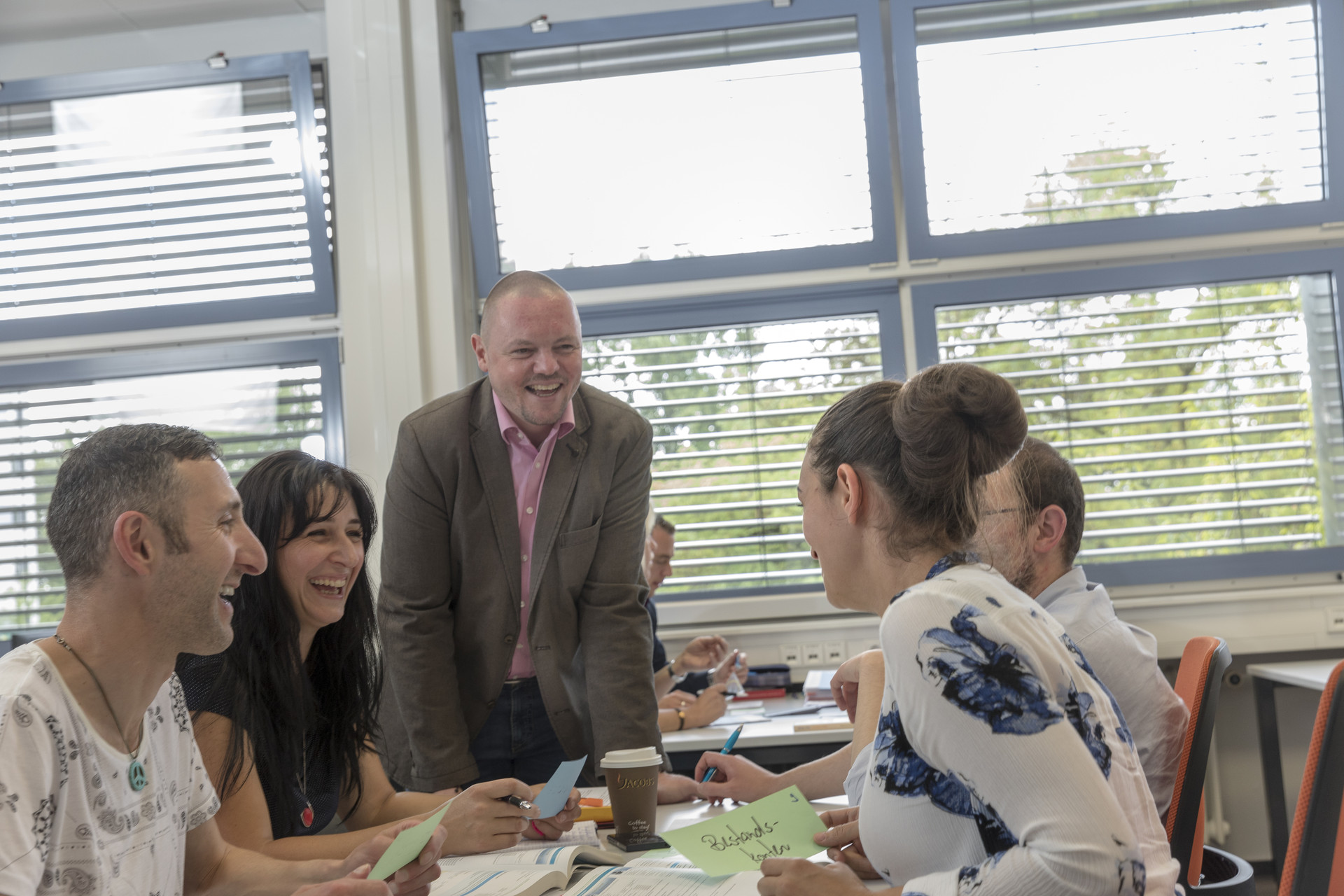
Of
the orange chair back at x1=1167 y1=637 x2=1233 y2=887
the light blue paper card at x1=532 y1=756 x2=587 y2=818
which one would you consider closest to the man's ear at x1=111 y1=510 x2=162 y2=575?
the light blue paper card at x1=532 y1=756 x2=587 y2=818

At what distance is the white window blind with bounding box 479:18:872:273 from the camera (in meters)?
3.90

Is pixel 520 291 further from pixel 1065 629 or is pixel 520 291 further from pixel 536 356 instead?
pixel 1065 629

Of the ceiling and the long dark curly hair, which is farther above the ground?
the ceiling

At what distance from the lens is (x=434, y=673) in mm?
2154

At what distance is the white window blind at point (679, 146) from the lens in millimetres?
3896

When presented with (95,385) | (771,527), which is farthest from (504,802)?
(95,385)

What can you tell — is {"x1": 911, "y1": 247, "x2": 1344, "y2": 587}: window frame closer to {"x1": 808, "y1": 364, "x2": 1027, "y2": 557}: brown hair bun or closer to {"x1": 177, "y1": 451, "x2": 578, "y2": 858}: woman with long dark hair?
{"x1": 177, "y1": 451, "x2": 578, "y2": 858}: woman with long dark hair

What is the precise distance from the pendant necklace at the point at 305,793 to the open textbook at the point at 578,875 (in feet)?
1.10

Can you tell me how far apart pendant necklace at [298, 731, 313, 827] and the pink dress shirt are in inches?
23.0

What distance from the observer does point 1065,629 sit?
161 centimetres

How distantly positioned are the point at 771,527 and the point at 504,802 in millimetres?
2463

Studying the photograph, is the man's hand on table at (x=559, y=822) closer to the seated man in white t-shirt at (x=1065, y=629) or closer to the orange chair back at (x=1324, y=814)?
the seated man in white t-shirt at (x=1065, y=629)

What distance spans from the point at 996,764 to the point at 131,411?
395 cm

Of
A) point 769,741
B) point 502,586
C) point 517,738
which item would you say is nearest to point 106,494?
point 502,586
